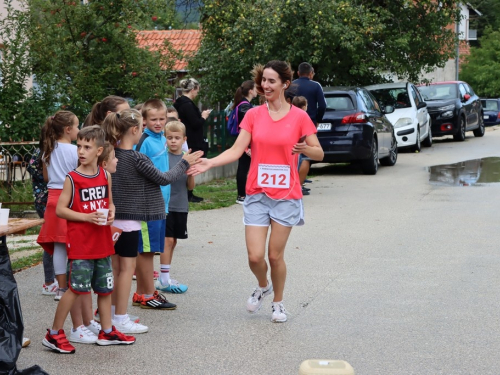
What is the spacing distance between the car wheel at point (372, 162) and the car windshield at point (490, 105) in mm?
25711

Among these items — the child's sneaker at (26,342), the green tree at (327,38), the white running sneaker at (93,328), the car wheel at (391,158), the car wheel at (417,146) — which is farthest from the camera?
the car wheel at (417,146)

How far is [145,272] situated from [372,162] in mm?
10902

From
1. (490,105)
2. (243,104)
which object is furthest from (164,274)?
(490,105)

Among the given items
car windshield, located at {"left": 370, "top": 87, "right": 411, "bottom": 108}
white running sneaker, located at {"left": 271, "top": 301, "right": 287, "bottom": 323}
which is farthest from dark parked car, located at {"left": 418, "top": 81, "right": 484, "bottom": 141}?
white running sneaker, located at {"left": 271, "top": 301, "right": 287, "bottom": 323}

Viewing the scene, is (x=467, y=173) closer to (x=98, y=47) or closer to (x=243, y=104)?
(x=243, y=104)

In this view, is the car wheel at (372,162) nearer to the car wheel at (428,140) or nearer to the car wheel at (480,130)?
the car wheel at (428,140)

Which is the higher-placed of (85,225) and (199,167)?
(199,167)

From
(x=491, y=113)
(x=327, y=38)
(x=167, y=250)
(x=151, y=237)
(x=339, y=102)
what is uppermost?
(x=327, y=38)

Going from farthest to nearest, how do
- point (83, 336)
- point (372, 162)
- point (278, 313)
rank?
point (372, 162) → point (278, 313) → point (83, 336)

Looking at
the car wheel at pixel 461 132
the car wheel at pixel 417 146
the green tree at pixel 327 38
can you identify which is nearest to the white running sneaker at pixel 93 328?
the green tree at pixel 327 38

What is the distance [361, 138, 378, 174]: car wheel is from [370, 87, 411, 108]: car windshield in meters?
5.29

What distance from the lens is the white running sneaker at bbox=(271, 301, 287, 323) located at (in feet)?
22.3

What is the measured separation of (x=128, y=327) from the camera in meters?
6.51

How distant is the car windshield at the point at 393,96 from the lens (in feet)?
74.9
